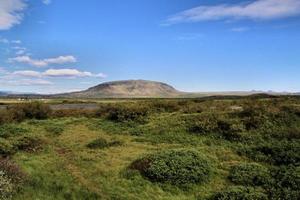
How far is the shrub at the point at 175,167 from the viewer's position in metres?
19.8

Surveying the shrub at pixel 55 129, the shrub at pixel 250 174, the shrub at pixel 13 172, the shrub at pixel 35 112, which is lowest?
the shrub at pixel 250 174

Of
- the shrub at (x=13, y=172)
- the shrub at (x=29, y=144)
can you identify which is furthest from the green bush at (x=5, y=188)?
the shrub at (x=29, y=144)

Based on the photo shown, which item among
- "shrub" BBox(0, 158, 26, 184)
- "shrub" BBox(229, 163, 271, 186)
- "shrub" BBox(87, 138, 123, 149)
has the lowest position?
"shrub" BBox(229, 163, 271, 186)

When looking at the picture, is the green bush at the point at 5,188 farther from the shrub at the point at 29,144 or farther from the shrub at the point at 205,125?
the shrub at the point at 205,125

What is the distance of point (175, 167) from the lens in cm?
2061

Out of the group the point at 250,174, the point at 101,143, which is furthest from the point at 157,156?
the point at 101,143

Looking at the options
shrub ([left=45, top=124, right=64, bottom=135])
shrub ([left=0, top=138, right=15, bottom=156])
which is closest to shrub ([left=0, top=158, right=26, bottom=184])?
shrub ([left=0, top=138, right=15, bottom=156])

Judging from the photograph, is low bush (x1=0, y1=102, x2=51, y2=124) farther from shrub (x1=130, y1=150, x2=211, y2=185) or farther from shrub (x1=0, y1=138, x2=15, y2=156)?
shrub (x1=130, y1=150, x2=211, y2=185)

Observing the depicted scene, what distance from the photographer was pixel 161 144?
2702 cm

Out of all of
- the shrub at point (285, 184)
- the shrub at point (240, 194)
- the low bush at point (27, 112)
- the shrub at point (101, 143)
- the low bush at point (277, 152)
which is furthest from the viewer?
the low bush at point (27, 112)

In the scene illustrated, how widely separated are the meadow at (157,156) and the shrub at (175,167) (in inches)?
2.0

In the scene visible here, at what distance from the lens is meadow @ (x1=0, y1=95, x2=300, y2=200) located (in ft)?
60.1

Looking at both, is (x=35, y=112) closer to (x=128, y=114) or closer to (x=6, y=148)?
(x=128, y=114)

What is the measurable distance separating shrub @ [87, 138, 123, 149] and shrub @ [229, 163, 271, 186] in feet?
30.1
